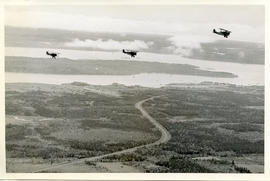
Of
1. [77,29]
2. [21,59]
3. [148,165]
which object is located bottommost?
[148,165]

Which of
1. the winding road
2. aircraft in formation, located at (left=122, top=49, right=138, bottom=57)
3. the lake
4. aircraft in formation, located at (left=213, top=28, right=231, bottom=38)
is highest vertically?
aircraft in formation, located at (left=213, top=28, right=231, bottom=38)

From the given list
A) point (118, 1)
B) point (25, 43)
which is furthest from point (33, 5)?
point (118, 1)

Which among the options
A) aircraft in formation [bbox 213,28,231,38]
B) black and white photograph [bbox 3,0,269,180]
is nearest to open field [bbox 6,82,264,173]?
black and white photograph [bbox 3,0,269,180]

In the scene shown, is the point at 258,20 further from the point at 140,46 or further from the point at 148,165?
the point at 148,165

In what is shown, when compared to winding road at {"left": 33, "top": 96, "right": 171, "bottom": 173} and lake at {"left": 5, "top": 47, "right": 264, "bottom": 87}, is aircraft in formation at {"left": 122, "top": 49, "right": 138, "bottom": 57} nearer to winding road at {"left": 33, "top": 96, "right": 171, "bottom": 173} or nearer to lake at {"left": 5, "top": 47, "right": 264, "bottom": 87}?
lake at {"left": 5, "top": 47, "right": 264, "bottom": 87}

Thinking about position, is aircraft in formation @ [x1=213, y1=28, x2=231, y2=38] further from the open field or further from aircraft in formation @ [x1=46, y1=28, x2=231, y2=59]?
the open field

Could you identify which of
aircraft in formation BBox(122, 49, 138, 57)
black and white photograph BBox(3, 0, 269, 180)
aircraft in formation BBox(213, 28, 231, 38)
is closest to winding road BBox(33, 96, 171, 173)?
black and white photograph BBox(3, 0, 269, 180)

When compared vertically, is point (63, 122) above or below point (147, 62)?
below

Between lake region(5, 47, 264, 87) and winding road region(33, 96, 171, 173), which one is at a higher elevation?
lake region(5, 47, 264, 87)
